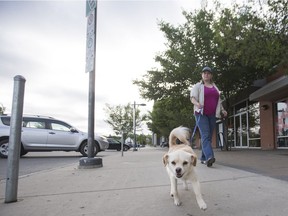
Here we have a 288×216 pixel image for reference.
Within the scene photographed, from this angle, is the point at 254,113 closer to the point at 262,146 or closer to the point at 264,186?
the point at 262,146

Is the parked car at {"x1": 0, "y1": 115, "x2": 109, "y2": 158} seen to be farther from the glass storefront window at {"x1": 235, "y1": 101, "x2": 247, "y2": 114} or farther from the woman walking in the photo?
the glass storefront window at {"x1": 235, "y1": 101, "x2": 247, "y2": 114}

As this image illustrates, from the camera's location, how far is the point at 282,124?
52.1 ft

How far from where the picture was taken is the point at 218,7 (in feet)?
30.9

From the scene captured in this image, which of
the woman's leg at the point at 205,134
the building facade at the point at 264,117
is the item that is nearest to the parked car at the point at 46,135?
the woman's leg at the point at 205,134

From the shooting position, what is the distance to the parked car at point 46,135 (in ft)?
38.4

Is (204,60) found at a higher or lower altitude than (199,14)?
lower

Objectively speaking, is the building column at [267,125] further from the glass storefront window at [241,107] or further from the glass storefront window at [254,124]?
the glass storefront window at [241,107]

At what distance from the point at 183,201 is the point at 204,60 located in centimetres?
1239

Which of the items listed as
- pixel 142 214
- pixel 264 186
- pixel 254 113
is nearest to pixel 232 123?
pixel 254 113

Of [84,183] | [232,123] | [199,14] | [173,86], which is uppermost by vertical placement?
[199,14]

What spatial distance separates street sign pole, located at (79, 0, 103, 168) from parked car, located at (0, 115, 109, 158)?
595 centimetres

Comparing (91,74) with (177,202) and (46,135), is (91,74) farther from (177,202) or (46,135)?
(46,135)

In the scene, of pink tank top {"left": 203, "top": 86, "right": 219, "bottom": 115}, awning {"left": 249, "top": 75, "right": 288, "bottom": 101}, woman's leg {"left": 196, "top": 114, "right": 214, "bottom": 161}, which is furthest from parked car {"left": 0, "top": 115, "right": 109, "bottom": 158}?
awning {"left": 249, "top": 75, "right": 288, "bottom": 101}

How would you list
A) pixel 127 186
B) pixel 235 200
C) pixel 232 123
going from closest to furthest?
pixel 235 200
pixel 127 186
pixel 232 123
